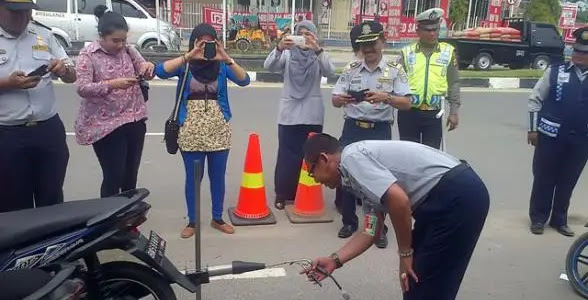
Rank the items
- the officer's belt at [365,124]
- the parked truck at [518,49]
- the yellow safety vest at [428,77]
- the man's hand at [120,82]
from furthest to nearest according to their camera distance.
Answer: the parked truck at [518,49] < the yellow safety vest at [428,77] < the officer's belt at [365,124] < the man's hand at [120,82]

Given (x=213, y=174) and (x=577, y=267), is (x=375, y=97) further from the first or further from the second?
(x=577, y=267)

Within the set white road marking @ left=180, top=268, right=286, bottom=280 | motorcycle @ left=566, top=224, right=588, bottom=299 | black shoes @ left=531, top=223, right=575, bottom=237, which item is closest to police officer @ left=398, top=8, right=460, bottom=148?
black shoes @ left=531, top=223, right=575, bottom=237

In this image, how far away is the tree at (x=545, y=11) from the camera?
24031 mm

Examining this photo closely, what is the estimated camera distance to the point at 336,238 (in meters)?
4.29

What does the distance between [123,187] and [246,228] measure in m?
1.00

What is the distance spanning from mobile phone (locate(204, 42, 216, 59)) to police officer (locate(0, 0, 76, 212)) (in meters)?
0.90

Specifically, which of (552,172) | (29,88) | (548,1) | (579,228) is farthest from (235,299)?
(548,1)

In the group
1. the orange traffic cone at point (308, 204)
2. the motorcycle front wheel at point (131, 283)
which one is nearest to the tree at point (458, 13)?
the orange traffic cone at point (308, 204)

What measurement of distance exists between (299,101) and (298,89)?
0.10m

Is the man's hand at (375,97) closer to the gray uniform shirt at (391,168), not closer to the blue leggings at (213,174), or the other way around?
the blue leggings at (213,174)

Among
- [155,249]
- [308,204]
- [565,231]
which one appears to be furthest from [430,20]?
[155,249]

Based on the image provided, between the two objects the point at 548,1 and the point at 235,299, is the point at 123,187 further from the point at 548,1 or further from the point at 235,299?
the point at 548,1

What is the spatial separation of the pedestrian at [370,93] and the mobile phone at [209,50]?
3.25 ft

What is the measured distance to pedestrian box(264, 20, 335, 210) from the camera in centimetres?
458
